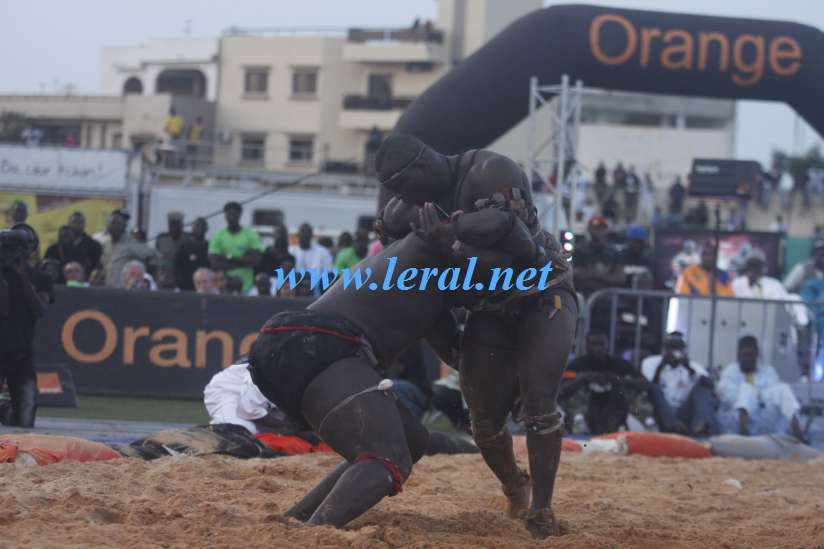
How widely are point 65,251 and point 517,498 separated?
350 inches

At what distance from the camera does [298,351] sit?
5.39 meters

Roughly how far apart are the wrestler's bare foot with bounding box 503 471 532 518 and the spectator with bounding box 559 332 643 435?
480cm

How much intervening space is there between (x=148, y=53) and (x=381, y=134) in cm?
1396

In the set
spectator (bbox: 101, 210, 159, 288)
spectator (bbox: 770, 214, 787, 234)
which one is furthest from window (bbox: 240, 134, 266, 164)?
spectator (bbox: 101, 210, 159, 288)

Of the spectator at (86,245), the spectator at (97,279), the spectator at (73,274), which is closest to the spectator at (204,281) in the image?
the spectator at (97,279)

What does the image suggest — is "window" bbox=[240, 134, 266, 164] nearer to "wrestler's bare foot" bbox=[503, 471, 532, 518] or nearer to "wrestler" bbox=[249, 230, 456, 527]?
"wrestler's bare foot" bbox=[503, 471, 532, 518]

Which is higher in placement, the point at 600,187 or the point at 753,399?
the point at 600,187

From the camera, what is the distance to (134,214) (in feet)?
77.7

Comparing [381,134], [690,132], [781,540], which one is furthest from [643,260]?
[690,132]

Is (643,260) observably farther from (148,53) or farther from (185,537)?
(148,53)

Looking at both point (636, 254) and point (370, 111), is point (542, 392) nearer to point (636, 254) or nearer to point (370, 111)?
point (636, 254)

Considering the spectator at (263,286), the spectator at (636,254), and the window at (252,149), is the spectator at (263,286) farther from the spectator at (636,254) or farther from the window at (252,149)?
the window at (252,149)

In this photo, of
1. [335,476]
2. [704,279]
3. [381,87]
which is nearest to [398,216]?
[335,476]

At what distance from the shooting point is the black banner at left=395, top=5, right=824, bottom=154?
1468 cm
